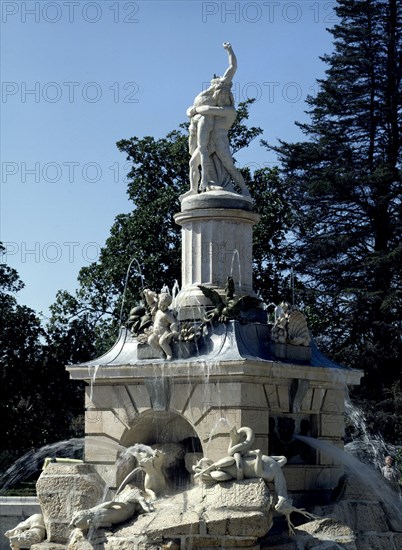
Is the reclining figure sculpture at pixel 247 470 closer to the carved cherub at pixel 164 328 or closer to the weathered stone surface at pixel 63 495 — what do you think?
the weathered stone surface at pixel 63 495

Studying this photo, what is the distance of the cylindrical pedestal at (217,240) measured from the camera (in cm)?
2505

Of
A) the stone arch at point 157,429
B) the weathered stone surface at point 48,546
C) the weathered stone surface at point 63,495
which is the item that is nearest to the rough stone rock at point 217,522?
the weathered stone surface at point 48,546

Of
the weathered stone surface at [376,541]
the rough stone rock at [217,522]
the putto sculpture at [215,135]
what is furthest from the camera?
the putto sculpture at [215,135]

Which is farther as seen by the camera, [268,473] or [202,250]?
[202,250]

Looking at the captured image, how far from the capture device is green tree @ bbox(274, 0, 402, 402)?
146 feet

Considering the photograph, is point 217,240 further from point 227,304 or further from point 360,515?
point 360,515

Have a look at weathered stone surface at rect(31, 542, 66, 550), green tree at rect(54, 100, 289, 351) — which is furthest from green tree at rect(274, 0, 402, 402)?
weathered stone surface at rect(31, 542, 66, 550)

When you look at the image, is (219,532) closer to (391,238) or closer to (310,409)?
(310,409)

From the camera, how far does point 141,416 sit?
23.8 meters

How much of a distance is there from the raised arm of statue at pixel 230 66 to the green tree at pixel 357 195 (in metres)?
18.9

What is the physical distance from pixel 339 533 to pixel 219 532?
6.86 ft

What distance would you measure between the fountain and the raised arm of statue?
3 centimetres

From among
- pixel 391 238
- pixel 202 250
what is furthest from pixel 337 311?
pixel 202 250

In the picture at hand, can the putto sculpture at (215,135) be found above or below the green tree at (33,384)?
above
